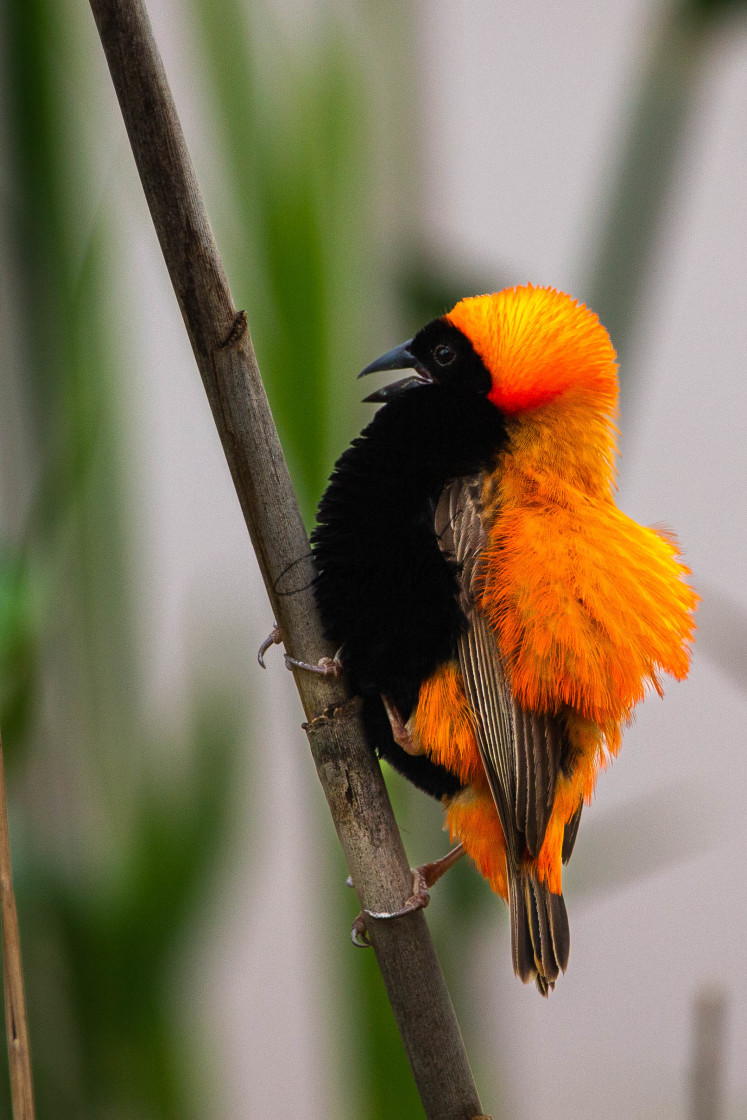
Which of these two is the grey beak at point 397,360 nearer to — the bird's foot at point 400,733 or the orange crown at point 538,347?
the orange crown at point 538,347

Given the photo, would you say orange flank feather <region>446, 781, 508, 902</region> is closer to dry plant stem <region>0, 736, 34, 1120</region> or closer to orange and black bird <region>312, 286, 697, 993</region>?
orange and black bird <region>312, 286, 697, 993</region>

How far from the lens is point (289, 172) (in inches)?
31.6

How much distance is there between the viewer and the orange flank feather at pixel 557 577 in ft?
1.97

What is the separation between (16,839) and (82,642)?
0.18 meters

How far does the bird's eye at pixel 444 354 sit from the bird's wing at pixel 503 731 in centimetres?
12

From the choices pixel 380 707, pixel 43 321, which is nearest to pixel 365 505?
pixel 380 707

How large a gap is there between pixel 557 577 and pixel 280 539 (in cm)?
20

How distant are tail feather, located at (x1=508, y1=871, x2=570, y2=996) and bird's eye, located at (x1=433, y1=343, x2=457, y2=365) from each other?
0.35 meters

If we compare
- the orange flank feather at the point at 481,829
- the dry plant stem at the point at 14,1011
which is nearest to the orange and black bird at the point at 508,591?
the orange flank feather at the point at 481,829

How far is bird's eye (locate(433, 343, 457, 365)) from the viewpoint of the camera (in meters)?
0.70

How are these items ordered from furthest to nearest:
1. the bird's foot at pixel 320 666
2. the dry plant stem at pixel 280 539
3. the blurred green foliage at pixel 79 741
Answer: the blurred green foliage at pixel 79 741
the bird's foot at pixel 320 666
the dry plant stem at pixel 280 539

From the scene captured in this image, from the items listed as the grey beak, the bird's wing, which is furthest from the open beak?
the bird's wing

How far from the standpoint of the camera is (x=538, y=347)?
64 cm

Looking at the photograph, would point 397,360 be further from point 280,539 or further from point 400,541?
point 280,539
